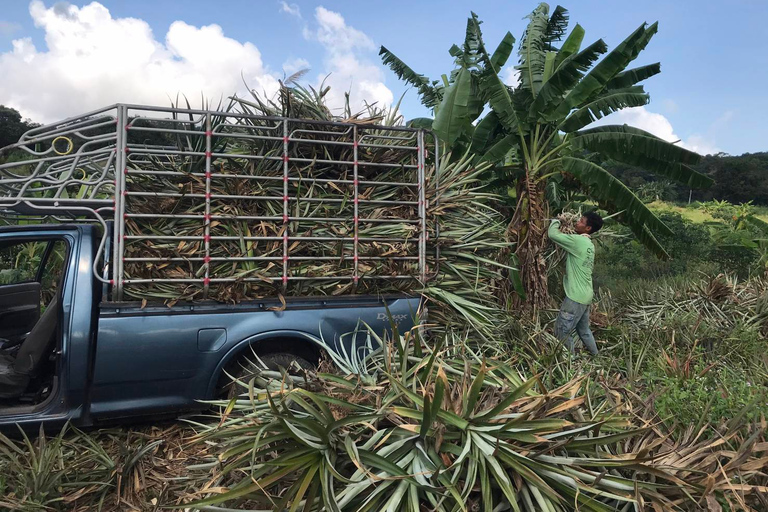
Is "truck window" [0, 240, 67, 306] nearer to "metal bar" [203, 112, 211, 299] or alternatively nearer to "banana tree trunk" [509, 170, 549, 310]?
"metal bar" [203, 112, 211, 299]

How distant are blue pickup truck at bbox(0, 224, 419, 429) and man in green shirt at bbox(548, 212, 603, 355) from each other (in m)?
1.98

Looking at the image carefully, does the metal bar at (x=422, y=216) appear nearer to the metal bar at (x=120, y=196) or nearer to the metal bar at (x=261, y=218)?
the metal bar at (x=261, y=218)

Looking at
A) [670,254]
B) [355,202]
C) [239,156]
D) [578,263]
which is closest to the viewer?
[239,156]

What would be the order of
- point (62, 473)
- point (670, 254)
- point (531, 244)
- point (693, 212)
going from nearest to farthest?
1. point (62, 473)
2. point (531, 244)
3. point (670, 254)
4. point (693, 212)

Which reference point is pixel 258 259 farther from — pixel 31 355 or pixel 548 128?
pixel 548 128

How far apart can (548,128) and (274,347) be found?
5710mm

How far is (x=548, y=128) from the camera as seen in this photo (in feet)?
24.6

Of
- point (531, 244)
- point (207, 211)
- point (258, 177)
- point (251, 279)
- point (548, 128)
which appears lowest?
point (251, 279)

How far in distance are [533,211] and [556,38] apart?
3.74 meters

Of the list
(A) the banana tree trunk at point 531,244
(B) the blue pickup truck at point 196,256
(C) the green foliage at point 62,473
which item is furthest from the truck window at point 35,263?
(A) the banana tree trunk at point 531,244

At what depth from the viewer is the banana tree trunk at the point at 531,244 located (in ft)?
21.7

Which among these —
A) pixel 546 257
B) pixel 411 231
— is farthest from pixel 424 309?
pixel 546 257

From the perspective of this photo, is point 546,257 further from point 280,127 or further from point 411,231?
point 280,127

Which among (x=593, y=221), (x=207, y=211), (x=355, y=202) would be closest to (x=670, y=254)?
(x=593, y=221)
